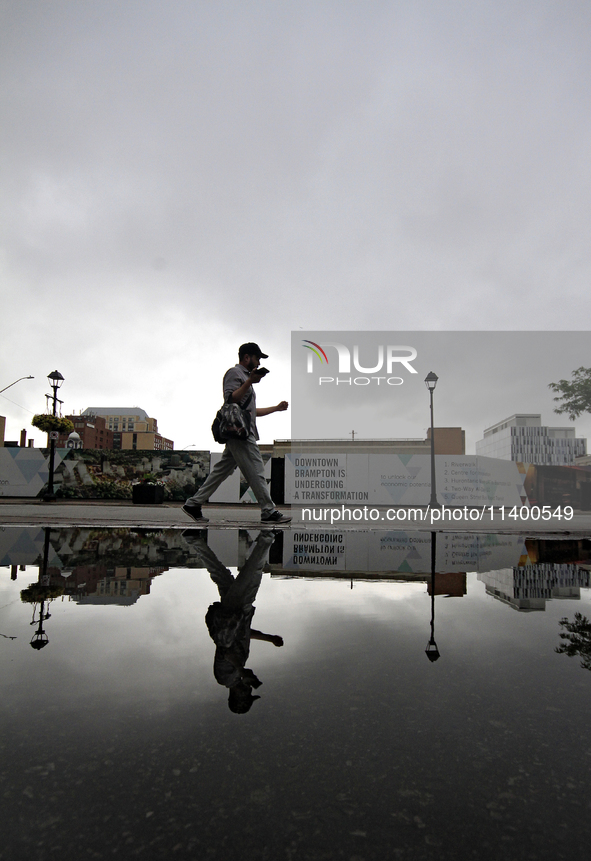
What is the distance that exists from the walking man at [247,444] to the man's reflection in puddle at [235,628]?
2.50 metres

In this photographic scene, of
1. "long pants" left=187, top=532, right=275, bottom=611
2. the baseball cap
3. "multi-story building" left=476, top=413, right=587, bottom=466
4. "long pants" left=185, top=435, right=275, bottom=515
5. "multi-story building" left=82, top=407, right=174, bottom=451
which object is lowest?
"long pants" left=187, top=532, right=275, bottom=611

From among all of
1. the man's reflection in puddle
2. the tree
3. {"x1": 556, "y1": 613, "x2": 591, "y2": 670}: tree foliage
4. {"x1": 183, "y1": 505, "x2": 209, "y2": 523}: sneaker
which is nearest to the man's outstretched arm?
{"x1": 183, "y1": 505, "x2": 209, "y2": 523}: sneaker

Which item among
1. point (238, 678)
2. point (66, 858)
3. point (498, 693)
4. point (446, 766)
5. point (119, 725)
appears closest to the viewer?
point (66, 858)

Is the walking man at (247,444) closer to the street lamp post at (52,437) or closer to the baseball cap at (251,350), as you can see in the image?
the baseball cap at (251,350)

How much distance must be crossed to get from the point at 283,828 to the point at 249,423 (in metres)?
6.76

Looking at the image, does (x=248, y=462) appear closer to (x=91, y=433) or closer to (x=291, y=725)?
(x=291, y=725)

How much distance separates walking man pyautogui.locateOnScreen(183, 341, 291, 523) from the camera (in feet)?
24.6

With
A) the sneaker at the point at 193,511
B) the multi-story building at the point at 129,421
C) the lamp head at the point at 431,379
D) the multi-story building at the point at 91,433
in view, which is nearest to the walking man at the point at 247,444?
the sneaker at the point at 193,511

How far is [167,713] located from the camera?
155 centimetres

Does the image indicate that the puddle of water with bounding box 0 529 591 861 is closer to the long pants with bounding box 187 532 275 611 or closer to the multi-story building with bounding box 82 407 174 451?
the long pants with bounding box 187 532 275 611

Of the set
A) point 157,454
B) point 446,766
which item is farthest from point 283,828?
point 157,454

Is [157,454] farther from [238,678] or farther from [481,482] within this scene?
[238,678]

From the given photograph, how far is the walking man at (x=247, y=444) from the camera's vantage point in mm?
7484

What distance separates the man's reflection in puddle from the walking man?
250cm
